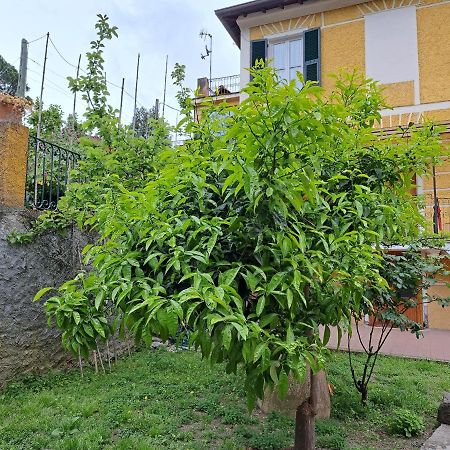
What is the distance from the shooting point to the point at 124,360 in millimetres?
6031

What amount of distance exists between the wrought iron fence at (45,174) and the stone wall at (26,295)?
0.50 metres

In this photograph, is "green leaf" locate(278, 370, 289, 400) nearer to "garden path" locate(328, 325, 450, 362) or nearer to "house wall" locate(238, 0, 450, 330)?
"garden path" locate(328, 325, 450, 362)

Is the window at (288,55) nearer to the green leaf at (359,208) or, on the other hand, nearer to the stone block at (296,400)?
the stone block at (296,400)

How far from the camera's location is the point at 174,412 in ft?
13.6

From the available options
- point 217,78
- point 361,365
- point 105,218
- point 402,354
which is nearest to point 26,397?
point 105,218

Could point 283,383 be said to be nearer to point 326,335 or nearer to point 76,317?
point 326,335

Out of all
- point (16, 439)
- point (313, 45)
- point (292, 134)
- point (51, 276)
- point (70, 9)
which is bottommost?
point (16, 439)

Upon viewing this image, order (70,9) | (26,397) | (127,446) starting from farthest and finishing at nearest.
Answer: (70,9), (26,397), (127,446)

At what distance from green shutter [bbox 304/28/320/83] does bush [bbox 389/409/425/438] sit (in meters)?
9.28

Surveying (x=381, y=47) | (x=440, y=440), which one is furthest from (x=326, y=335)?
(x=381, y=47)

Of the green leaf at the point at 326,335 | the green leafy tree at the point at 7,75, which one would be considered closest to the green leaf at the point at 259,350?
the green leaf at the point at 326,335

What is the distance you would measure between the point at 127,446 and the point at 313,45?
10884 millimetres

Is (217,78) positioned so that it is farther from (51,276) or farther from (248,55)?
(51,276)

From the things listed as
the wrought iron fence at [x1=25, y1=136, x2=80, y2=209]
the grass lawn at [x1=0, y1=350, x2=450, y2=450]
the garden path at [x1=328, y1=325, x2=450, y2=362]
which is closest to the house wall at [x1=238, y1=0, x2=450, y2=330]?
the garden path at [x1=328, y1=325, x2=450, y2=362]
